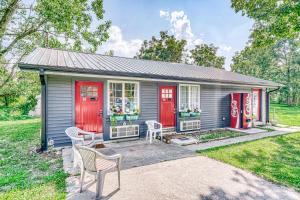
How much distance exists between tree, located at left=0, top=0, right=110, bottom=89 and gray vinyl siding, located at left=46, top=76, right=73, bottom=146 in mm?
5487

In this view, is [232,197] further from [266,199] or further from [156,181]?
[156,181]

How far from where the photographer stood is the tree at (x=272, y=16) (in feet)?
22.5

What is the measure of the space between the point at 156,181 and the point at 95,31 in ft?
37.1

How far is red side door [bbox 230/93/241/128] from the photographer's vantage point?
8905 millimetres

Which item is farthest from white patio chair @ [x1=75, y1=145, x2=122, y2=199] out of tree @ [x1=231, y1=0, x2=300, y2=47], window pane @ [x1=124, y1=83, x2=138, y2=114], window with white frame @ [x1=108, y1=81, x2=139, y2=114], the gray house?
tree @ [x1=231, y1=0, x2=300, y2=47]

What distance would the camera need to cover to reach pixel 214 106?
29.2 ft

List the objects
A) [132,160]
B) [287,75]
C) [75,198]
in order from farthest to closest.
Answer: [287,75] → [132,160] → [75,198]

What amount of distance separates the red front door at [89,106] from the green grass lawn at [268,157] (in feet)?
12.0

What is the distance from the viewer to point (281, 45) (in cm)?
2841

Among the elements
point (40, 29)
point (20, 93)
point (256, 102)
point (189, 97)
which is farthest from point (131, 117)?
point (20, 93)

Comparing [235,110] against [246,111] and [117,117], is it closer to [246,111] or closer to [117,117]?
[246,111]

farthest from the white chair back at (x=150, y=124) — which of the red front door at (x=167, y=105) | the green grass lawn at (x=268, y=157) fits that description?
the green grass lawn at (x=268, y=157)

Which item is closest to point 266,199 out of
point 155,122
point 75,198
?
point 75,198

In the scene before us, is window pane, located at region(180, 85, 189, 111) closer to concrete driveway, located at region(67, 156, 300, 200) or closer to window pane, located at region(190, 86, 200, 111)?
window pane, located at region(190, 86, 200, 111)
